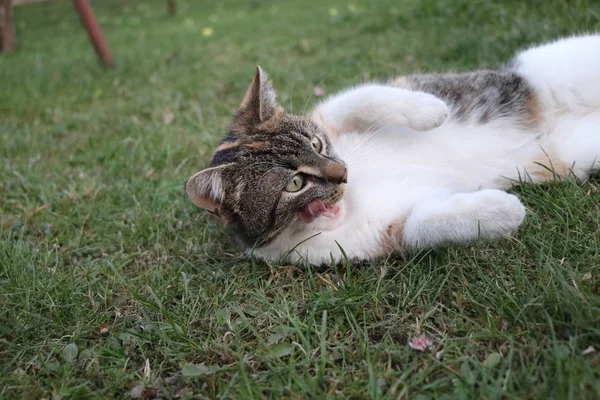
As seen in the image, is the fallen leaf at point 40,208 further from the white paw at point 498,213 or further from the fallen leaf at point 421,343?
the white paw at point 498,213

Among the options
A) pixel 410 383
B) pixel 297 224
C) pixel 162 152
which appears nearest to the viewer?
pixel 410 383

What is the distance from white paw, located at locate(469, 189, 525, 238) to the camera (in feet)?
6.25

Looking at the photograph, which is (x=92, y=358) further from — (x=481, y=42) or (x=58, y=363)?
(x=481, y=42)

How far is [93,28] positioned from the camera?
20.2 ft

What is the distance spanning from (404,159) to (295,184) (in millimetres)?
646

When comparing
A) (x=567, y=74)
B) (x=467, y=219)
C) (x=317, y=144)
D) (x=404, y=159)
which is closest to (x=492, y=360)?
(x=467, y=219)

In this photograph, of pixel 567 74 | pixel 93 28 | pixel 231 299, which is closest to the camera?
pixel 231 299

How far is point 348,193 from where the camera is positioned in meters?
2.38

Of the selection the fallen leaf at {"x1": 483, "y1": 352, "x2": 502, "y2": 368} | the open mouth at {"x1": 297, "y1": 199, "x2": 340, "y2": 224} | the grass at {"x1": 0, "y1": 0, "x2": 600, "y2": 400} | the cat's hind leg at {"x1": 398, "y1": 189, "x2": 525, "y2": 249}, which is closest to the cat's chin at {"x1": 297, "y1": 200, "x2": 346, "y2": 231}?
the open mouth at {"x1": 297, "y1": 199, "x2": 340, "y2": 224}

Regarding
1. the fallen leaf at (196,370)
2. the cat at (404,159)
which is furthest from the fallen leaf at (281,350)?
the cat at (404,159)

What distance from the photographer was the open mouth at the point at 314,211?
7.20 feet

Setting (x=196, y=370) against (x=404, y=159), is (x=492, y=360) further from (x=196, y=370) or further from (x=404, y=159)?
(x=404, y=159)

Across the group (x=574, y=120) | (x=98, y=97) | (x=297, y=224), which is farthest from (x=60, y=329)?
(x=98, y=97)

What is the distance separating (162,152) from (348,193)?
184cm
